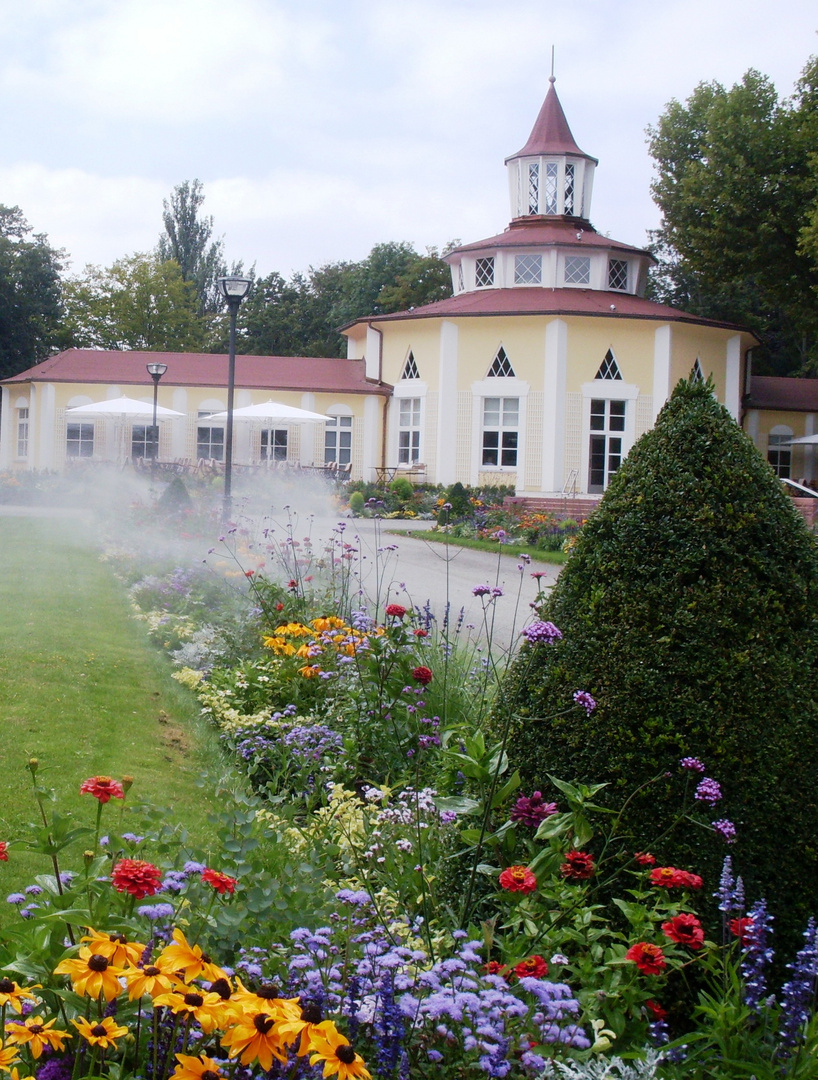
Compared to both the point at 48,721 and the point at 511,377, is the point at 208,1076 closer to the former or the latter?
the point at 48,721

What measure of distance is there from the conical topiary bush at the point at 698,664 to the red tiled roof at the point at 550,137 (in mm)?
32917

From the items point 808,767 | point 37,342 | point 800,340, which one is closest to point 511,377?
point 800,340

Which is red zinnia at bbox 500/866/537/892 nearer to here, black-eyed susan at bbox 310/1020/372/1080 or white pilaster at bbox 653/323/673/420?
black-eyed susan at bbox 310/1020/372/1080

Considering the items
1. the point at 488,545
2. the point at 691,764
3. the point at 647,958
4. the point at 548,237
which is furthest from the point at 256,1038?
the point at 548,237

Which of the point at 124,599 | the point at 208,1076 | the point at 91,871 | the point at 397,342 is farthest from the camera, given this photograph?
the point at 397,342

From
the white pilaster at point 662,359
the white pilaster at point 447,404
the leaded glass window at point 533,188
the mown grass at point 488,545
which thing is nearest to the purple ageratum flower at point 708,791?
the mown grass at point 488,545

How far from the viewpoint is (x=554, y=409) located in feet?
97.5

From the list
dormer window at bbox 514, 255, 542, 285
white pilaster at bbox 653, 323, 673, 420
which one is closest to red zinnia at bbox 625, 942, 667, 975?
white pilaster at bbox 653, 323, 673, 420

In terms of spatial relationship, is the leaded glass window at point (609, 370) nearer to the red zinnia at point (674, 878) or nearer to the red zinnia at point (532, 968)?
the red zinnia at point (674, 878)

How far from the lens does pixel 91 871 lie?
7.96ft

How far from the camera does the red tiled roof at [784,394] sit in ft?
111

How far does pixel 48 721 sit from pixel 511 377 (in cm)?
2555

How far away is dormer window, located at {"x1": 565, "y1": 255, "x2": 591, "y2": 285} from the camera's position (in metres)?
32.1

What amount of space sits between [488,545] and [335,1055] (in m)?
16.6
